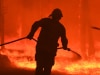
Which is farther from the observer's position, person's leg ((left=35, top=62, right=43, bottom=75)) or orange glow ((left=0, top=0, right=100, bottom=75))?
orange glow ((left=0, top=0, right=100, bottom=75))

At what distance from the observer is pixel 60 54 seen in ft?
66.4

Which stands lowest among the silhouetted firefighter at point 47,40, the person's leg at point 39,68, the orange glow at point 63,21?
the orange glow at point 63,21

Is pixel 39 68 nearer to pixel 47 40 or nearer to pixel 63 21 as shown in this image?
pixel 47 40

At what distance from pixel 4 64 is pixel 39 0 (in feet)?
32.5

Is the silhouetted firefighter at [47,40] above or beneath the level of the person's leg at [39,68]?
above

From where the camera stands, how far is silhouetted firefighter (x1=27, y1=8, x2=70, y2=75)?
345 inches

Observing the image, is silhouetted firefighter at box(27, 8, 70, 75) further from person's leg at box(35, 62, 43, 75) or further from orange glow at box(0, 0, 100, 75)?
orange glow at box(0, 0, 100, 75)

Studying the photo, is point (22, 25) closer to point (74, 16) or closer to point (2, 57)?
point (74, 16)

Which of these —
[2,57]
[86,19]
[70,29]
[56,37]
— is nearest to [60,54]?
[86,19]

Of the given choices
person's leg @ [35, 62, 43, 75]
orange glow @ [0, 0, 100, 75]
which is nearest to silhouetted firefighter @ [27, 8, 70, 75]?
person's leg @ [35, 62, 43, 75]

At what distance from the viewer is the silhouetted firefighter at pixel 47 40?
8.77 meters

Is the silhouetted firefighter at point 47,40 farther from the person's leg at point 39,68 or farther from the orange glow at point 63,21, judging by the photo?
the orange glow at point 63,21

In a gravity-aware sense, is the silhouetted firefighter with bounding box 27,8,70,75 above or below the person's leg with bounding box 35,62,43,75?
above

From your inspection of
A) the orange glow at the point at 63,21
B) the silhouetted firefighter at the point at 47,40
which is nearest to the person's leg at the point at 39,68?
the silhouetted firefighter at the point at 47,40
